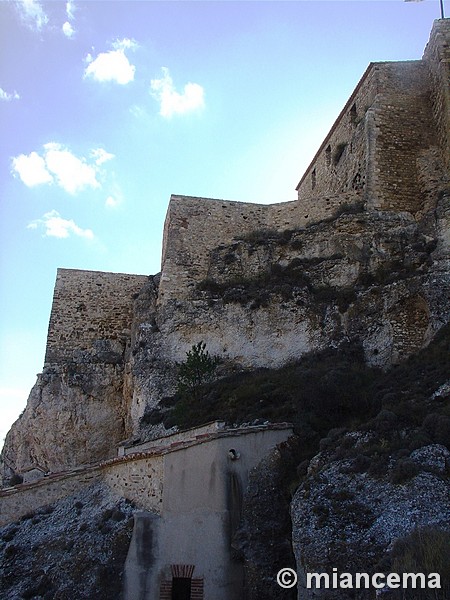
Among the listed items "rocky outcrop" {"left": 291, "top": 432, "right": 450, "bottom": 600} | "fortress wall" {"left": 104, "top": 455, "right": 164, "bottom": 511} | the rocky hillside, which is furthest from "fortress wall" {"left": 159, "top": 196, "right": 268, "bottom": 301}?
"rocky outcrop" {"left": 291, "top": 432, "right": 450, "bottom": 600}

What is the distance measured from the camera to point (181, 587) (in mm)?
11656

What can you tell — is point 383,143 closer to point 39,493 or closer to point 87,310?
point 87,310

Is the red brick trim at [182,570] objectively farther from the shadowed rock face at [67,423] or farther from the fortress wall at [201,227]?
the fortress wall at [201,227]

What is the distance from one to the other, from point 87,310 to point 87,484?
38.8 ft

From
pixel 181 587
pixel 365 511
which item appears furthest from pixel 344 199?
pixel 181 587

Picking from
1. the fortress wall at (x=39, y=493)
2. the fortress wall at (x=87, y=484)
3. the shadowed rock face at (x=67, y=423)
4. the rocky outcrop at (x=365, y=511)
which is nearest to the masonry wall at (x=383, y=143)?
the shadowed rock face at (x=67, y=423)

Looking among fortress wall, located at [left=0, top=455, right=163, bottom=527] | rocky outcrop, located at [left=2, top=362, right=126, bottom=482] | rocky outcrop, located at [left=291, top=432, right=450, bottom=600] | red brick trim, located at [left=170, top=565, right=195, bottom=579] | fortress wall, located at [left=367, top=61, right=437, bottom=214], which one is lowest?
red brick trim, located at [left=170, top=565, right=195, bottom=579]

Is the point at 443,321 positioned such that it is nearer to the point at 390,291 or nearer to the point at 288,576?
the point at 390,291

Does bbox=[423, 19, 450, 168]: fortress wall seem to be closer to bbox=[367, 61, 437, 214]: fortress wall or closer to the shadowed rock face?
bbox=[367, 61, 437, 214]: fortress wall

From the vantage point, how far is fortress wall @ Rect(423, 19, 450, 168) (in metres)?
23.6

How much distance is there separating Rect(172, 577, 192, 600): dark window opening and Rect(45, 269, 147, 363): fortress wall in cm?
1394

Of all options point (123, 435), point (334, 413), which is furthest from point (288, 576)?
point (123, 435)

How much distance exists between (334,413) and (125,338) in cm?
1336

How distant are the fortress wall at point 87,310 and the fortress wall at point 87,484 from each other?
9683 mm
